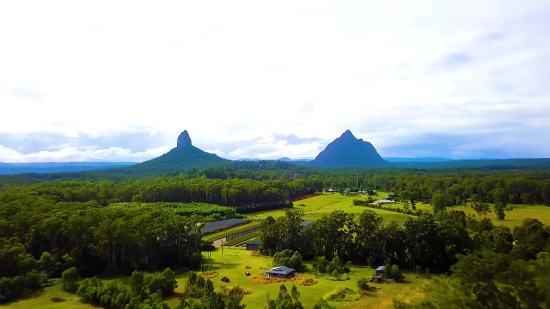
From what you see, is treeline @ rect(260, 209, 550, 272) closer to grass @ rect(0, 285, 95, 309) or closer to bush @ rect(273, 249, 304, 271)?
bush @ rect(273, 249, 304, 271)

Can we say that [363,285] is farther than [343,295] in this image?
Yes

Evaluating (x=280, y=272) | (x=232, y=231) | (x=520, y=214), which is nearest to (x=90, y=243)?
(x=280, y=272)

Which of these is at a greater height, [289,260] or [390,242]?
[390,242]

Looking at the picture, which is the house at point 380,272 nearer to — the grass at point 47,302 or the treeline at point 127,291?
the treeline at point 127,291

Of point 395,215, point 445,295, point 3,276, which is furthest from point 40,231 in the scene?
point 395,215

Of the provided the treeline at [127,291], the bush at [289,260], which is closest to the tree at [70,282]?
the treeline at [127,291]

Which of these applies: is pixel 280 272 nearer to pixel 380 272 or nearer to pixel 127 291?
pixel 380 272

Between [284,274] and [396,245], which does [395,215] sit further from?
[284,274]

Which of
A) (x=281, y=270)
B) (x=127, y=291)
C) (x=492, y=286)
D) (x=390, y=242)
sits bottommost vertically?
(x=281, y=270)
